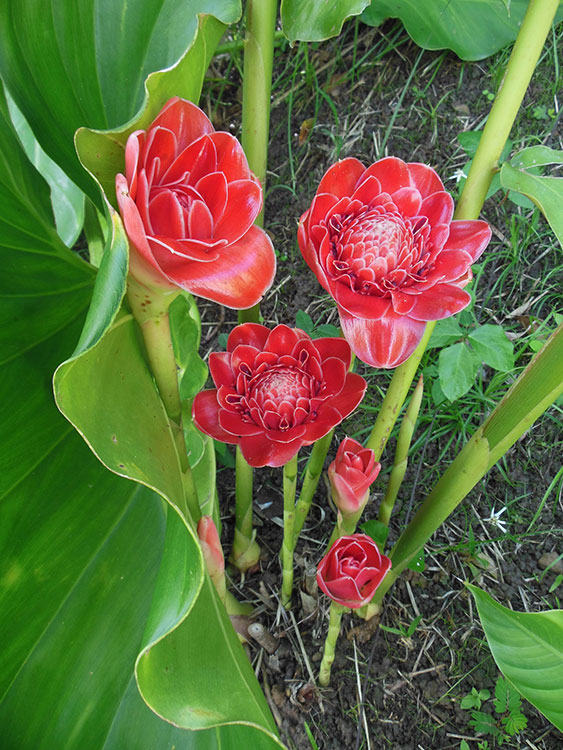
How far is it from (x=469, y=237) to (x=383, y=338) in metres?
0.12

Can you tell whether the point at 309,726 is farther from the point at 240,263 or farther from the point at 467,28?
the point at 467,28

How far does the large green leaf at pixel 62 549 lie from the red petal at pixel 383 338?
0.56ft

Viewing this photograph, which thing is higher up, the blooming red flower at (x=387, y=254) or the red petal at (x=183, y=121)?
the red petal at (x=183, y=121)

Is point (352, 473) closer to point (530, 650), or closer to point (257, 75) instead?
point (530, 650)

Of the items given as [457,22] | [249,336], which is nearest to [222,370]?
[249,336]

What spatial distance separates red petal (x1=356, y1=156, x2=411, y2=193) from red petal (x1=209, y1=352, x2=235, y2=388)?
208 mm

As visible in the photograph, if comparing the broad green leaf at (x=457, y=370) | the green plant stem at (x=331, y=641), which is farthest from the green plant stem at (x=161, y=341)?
the broad green leaf at (x=457, y=370)

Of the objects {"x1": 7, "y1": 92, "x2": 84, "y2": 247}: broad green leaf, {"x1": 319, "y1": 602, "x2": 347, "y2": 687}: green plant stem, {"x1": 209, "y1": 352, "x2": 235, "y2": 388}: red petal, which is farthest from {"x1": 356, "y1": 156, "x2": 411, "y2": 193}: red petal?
{"x1": 7, "y1": 92, "x2": 84, "y2": 247}: broad green leaf

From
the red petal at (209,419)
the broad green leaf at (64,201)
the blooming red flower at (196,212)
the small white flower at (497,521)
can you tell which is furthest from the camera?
the broad green leaf at (64,201)

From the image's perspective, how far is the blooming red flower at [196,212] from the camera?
0.38 m

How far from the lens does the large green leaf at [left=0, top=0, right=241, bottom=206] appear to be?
0.59 meters

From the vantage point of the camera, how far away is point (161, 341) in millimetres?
467

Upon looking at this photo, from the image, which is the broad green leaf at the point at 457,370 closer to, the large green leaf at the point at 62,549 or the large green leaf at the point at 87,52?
the large green leaf at the point at 62,549

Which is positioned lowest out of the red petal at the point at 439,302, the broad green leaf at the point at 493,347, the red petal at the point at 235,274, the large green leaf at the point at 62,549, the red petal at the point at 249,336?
the large green leaf at the point at 62,549
